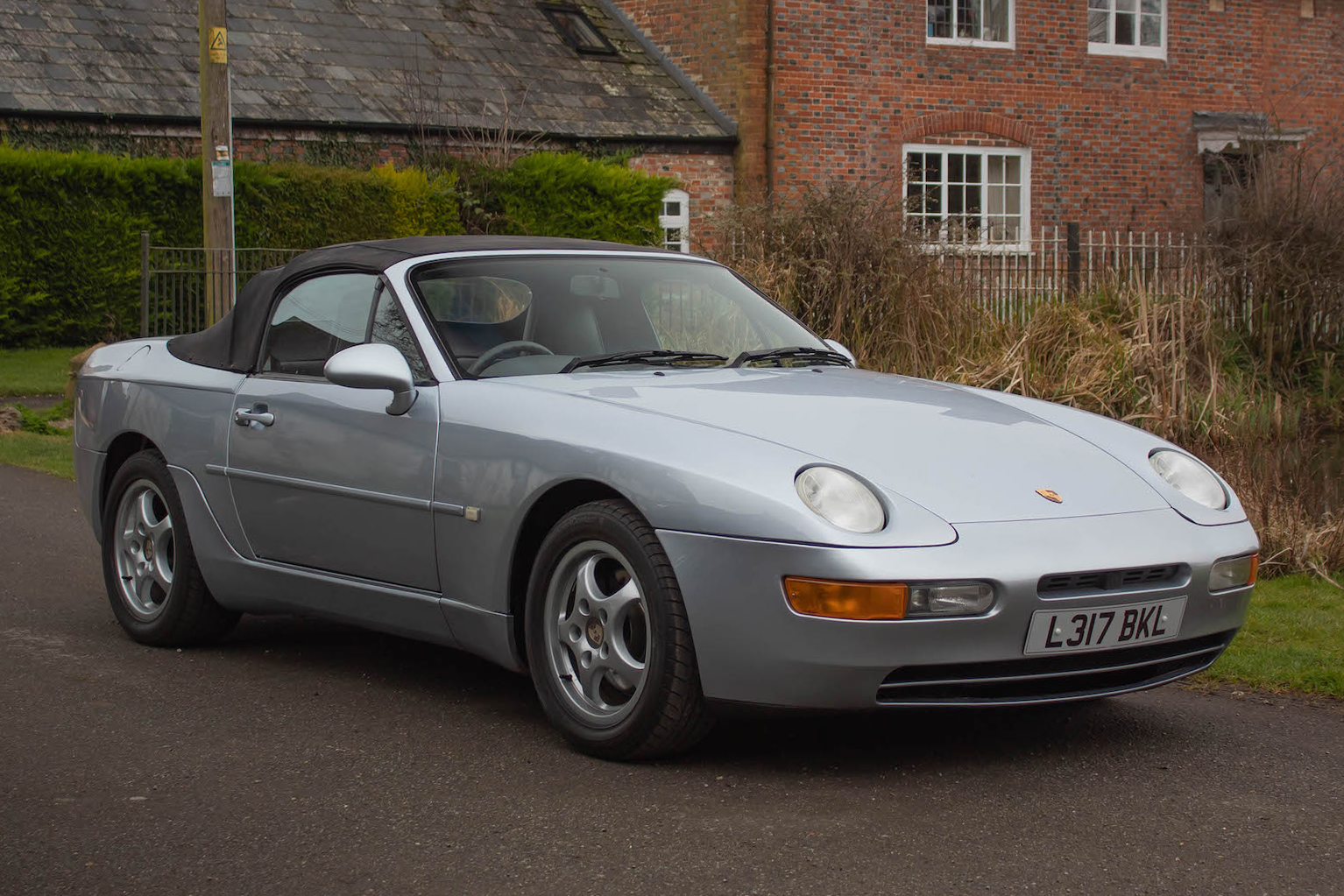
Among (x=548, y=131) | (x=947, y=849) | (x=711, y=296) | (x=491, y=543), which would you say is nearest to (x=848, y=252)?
(x=711, y=296)

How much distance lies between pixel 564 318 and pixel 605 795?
1782 mm

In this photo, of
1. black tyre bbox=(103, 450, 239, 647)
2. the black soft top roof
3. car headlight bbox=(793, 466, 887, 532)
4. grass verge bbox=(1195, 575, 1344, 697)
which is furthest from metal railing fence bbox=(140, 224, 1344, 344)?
car headlight bbox=(793, 466, 887, 532)

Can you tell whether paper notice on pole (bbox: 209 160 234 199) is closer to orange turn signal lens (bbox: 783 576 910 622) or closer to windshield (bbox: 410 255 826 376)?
windshield (bbox: 410 255 826 376)

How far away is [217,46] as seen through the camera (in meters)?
14.0

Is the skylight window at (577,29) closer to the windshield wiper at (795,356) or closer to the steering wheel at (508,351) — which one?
the windshield wiper at (795,356)

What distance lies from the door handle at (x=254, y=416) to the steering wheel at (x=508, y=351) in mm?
835

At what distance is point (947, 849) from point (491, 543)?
165 centimetres

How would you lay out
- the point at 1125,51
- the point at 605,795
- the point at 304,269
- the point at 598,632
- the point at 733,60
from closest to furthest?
the point at 605,795 < the point at 598,632 < the point at 304,269 < the point at 733,60 < the point at 1125,51

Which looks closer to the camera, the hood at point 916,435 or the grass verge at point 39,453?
the hood at point 916,435

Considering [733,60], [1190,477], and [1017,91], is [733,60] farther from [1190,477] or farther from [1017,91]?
[1190,477]

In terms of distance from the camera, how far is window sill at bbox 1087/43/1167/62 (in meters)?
26.5

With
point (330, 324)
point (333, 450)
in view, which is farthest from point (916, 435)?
point (330, 324)

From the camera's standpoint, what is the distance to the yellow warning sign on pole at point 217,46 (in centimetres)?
1393

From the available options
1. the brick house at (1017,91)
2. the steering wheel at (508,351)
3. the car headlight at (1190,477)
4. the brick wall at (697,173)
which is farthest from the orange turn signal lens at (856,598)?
the brick wall at (697,173)
